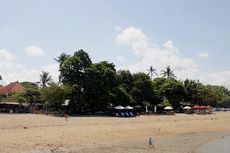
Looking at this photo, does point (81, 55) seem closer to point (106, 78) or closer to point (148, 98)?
point (106, 78)

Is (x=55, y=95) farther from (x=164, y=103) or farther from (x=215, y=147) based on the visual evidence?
(x=215, y=147)

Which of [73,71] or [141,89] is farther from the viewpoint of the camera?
[141,89]

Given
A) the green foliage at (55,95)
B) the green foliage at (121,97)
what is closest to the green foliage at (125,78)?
the green foliage at (121,97)

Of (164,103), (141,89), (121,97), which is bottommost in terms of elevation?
(164,103)

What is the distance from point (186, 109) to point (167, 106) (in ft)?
35.7

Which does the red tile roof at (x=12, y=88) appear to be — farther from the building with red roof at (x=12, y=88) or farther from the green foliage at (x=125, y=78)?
the green foliage at (x=125, y=78)

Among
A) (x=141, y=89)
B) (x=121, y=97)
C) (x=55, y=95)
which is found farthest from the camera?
(x=141, y=89)

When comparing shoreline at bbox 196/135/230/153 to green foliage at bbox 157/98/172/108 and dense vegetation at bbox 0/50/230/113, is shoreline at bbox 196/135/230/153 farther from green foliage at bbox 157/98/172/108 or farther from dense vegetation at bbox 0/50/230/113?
green foliage at bbox 157/98/172/108

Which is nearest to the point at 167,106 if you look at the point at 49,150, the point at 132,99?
the point at 132,99

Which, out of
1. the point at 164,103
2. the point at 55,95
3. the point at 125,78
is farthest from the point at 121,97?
the point at 164,103

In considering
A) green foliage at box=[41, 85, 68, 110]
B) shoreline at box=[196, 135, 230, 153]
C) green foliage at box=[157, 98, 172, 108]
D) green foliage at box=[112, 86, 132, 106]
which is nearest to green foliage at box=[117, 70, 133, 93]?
green foliage at box=[112, 86, 132, 106]

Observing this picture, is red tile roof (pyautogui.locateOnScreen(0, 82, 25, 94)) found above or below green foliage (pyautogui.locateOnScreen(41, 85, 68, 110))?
above

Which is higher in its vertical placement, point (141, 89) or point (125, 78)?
point (125, 78)

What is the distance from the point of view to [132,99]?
79125mm
